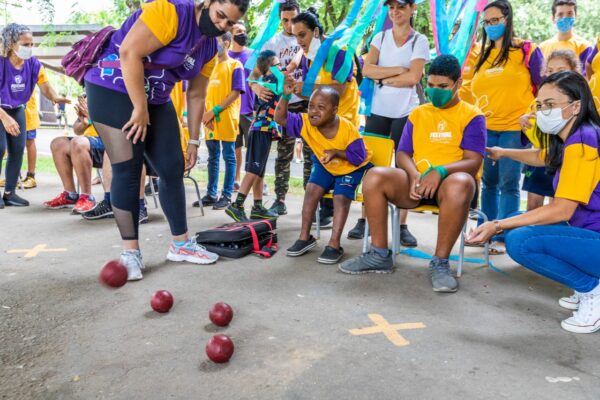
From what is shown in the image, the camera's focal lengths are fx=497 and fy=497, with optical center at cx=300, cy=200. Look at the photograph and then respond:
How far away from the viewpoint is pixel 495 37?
416cm

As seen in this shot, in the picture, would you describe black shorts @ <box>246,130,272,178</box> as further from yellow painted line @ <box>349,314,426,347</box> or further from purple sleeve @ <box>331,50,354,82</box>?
yellow painted line @ <box>349,314,426,347</box>

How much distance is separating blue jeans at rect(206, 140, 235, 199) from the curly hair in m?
2.44

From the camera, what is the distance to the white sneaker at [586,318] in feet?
8.71

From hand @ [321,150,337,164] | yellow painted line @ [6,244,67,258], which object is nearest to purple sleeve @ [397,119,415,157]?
hand @ [321,150,337,164]

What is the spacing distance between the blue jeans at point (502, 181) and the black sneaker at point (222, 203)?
2.93 m

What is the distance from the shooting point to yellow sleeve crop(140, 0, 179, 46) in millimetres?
2908

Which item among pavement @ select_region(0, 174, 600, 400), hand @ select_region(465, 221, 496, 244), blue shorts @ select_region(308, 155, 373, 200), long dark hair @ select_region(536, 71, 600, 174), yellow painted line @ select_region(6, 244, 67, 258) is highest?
long dark hair @ select_region(536, 71, 600, 174)

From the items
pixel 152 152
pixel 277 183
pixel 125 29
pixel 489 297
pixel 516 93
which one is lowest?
pixel 489 297

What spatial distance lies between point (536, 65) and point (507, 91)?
301 millimetres

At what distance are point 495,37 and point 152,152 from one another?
2.94 meters

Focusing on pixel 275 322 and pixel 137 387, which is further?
pixel 275 322

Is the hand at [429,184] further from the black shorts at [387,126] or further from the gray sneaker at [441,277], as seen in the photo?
the black shorts at [387,126]

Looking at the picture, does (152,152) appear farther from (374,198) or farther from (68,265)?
(374,198)

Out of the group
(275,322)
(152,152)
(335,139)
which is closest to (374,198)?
(335,139)
